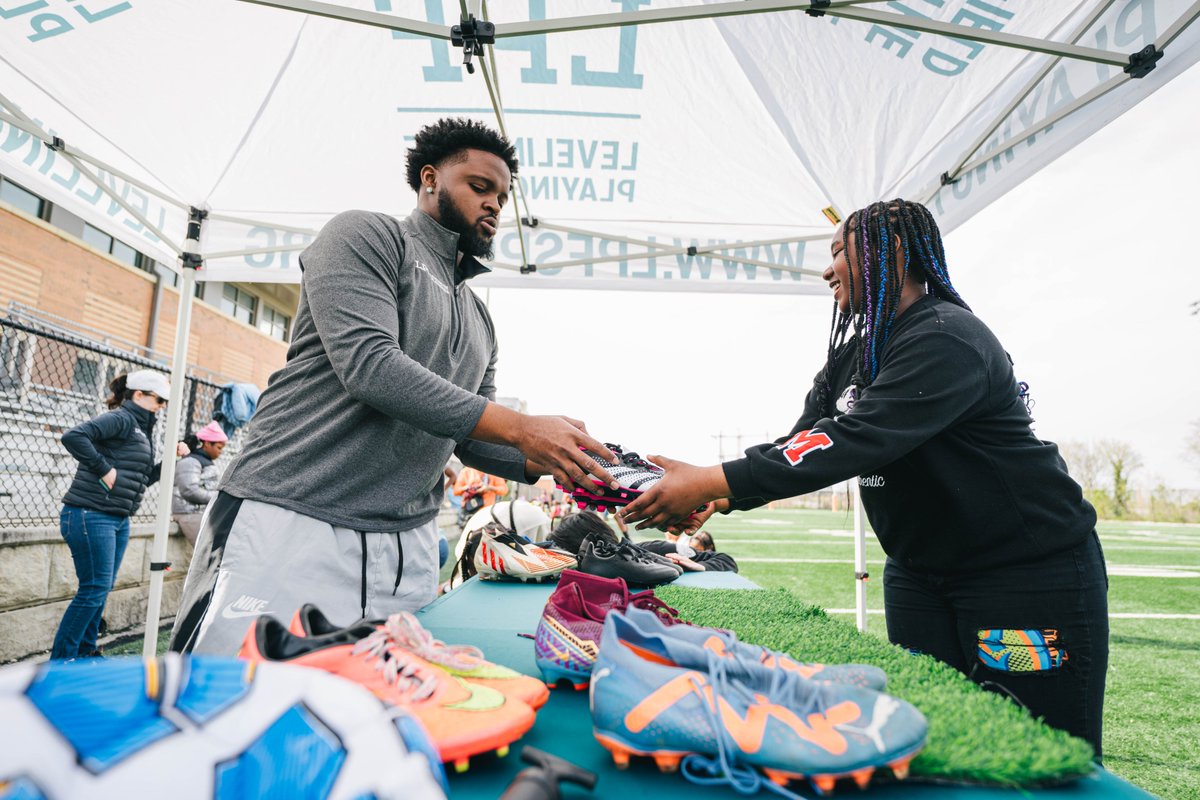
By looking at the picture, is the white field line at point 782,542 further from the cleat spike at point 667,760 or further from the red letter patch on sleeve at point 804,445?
the cleat spike at point 667,760

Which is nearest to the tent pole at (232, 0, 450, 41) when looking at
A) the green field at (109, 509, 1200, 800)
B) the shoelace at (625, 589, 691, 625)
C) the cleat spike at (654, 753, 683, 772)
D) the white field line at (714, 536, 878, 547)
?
the shoelace at (625, 589, 691, 625)

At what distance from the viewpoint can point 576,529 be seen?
351 cm

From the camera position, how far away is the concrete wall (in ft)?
13.8

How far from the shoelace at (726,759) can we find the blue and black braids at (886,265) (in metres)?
1.15

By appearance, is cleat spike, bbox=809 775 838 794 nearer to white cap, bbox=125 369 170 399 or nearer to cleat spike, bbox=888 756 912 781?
cleat spike, bbox=888 756 912 781

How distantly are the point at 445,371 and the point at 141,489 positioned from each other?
13.3 ft

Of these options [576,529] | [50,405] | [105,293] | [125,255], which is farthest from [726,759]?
[125,255]

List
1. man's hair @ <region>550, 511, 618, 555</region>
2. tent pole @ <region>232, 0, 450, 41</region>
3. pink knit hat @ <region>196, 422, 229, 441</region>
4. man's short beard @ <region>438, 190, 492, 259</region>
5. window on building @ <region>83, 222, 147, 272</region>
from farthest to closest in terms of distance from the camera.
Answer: window on building @ <region>83, 222, 147, 272</region>
pink knit hat @ <region>196, 422, 229, 441</region>
man's hair @ <region>550, 511, 618, 555</region>
tent pole @ <region>232, 0, 450, 41</region>
man's short beard @ <region>438, 190, 492, 259</region>

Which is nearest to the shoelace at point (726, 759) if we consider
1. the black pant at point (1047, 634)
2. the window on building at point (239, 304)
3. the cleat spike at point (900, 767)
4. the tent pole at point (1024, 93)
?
the cleat spike at point (900, 767)

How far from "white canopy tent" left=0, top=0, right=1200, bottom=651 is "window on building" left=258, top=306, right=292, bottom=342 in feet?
75.3

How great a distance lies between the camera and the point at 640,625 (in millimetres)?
1027

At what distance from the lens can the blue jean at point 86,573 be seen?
160 inches

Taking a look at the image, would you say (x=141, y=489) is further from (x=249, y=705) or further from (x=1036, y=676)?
(x=1036, y=676)

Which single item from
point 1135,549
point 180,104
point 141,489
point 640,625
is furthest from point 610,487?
point 1135,549
